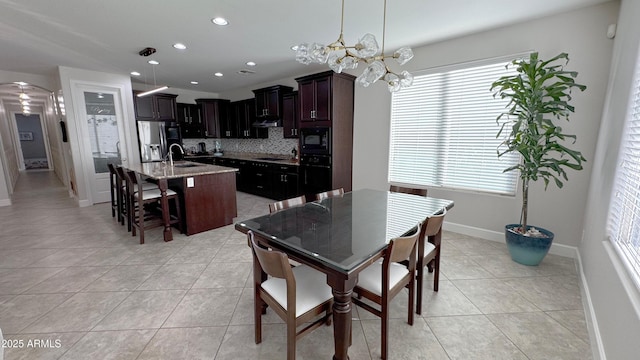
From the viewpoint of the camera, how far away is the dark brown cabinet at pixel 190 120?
6691mm

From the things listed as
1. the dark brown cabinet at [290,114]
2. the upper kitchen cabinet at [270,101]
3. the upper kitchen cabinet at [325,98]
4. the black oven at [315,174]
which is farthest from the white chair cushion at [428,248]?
the upper kitchen cabinet at [270,101]

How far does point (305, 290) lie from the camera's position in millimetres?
1496

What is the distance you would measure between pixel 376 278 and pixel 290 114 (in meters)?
4.32

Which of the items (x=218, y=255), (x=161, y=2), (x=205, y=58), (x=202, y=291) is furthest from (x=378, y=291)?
(x=205, y=58)

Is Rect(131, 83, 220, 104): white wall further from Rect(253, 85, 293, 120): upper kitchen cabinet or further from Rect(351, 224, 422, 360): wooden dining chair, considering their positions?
Rect(351, 224, 422, 360): wooden dining chair

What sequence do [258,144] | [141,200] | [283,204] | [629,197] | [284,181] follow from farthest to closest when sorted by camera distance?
[258,144] < [284,181] < [141,200] < [283,204] < [629,197]

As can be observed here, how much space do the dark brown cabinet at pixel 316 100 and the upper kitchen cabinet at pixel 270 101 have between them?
0.99 meters

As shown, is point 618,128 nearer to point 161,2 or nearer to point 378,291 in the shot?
point 378,291

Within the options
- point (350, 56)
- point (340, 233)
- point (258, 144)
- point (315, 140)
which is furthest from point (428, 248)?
point (258, 144)

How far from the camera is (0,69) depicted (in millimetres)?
4844

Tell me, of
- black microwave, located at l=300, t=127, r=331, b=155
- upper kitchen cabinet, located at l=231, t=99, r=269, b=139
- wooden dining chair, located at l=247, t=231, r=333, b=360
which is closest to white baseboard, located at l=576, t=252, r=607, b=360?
wooden dining chair, located at l=247, t=231, r=333, b=360

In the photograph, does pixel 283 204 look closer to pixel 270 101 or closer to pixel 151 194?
pixel 151 194

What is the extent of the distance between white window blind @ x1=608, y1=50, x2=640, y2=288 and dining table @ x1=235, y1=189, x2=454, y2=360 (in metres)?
1.02

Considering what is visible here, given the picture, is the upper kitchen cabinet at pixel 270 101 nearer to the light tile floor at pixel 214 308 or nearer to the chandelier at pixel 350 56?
the light tile floor at pixel 214 308
